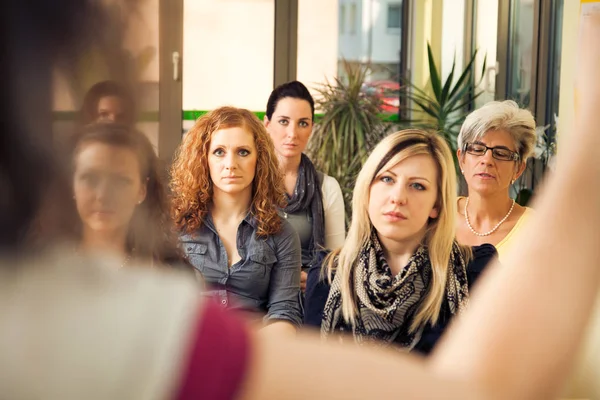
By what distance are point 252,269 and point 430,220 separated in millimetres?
741

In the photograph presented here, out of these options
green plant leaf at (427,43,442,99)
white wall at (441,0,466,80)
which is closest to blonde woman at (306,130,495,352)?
green plant leaf at (427,43,442,99)

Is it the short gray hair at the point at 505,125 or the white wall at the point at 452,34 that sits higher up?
the white wall at the point at 452,34

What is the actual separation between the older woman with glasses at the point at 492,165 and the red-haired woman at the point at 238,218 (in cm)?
73

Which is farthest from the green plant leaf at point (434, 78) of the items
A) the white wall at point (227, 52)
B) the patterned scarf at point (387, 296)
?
the patterned scarf at point (387, 296)

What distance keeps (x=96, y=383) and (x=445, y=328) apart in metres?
1.97

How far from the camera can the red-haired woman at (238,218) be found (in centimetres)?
276

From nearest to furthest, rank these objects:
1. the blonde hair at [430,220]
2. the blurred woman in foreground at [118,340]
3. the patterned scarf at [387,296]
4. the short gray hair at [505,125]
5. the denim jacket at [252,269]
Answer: the blurred woman in foreground at [118,340] < the patterned scarf at [387,296] < the blonde hair at [430,220] < the denim jacket at [252,269] < the short gray hair at [505,125]

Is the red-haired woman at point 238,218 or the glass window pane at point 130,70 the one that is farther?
the red-haired woman at point 238,218

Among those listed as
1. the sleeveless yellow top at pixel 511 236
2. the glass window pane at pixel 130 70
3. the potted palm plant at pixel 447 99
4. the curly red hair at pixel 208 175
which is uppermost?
the potted palm plant at pixel 447 99

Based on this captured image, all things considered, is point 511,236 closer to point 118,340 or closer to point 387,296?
point 387,296

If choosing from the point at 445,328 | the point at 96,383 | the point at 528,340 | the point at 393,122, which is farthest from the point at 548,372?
the point at 393,122

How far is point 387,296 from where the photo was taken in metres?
2.18

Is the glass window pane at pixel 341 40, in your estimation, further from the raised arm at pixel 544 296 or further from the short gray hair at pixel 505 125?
the raised arm at pixel 544 296

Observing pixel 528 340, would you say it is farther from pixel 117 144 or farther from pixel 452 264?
pixel 452 264
